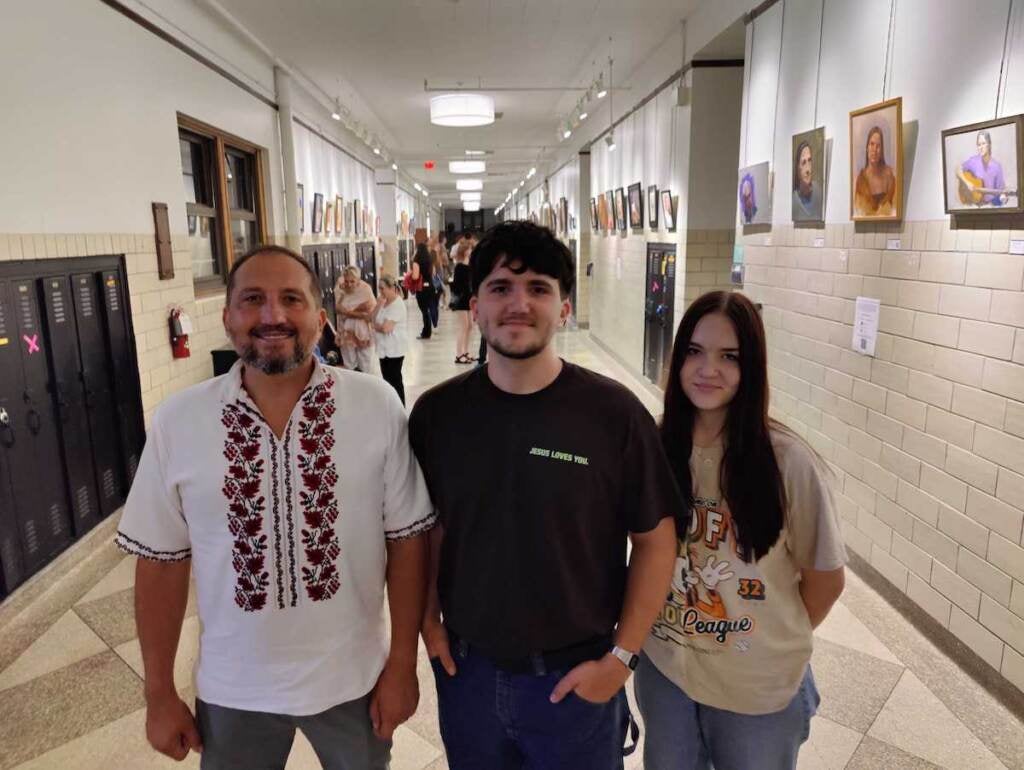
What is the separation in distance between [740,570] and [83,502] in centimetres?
397

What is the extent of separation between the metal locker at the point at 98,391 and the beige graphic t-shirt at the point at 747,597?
3845 mm

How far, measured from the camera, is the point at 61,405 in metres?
3.74

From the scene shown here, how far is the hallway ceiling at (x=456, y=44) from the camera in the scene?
19.4 ft

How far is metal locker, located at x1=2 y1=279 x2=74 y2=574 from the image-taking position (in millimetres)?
3359

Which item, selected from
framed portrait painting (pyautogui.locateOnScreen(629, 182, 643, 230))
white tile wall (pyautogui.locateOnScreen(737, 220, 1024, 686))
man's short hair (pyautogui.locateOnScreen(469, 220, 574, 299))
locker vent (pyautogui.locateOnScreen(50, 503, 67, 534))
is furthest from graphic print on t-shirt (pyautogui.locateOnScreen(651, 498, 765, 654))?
framed portrait painting (pyautogui.locateOnScreen(629, 182, 643, 230))

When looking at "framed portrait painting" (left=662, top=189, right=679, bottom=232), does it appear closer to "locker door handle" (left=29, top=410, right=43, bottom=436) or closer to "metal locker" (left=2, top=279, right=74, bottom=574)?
"metal locker" (left=2, top=279, right=74, bottom=574)

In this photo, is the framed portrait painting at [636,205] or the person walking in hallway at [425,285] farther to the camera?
the person walking in hallway at [425,285]

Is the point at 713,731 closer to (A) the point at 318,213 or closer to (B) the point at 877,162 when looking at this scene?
(B) the point at 877,162

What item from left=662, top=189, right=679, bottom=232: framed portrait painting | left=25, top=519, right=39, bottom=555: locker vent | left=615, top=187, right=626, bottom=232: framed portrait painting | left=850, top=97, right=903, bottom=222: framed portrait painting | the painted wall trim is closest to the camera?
left=850, top=97, right=903, bottom=222: framed portrait painting

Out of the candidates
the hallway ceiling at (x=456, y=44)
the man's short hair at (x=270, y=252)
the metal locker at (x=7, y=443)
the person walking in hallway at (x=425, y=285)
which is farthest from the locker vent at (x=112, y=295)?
the person walking in hallway at (x=425, y=285)

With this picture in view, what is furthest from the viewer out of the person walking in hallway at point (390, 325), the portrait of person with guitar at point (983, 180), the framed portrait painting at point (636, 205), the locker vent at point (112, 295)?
the framed portrait painting at point (636, 205)

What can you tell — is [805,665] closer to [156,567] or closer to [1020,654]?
[156,567]

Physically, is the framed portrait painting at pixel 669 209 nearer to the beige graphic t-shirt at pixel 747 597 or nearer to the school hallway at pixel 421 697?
the school hallway at pixel 421 697

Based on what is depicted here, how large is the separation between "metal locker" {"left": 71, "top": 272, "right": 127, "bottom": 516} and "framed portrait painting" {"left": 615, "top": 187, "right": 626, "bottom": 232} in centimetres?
687
